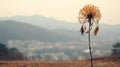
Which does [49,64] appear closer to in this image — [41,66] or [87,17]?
[41,66]

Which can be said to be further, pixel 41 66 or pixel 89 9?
pixel 41 66

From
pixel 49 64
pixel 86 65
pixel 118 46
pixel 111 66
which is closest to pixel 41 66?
pixel 49 64

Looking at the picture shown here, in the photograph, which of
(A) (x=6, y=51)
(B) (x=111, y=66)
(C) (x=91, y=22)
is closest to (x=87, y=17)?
(C) (x=91, y=22)

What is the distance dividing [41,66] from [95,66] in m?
6.12

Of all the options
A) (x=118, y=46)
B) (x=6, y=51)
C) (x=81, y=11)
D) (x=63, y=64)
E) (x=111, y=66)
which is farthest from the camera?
(x=118, y=46)

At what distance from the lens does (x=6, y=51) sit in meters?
84.0

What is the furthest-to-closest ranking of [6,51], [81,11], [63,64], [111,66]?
1. [6,51]
2. [63,64]
3. [111,66]
4. [81,11]

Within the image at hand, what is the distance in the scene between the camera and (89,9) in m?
26.8

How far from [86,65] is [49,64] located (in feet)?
16.1

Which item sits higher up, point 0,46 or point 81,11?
point 81,11

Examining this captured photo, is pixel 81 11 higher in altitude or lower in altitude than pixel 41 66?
higher

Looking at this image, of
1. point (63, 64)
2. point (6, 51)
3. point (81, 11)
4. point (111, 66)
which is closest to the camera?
point (81, 11)

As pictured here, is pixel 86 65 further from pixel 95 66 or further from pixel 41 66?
pixel 41 66

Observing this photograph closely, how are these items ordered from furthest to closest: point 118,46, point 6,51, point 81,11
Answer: point 118,46
point 6,51
point 81,11
